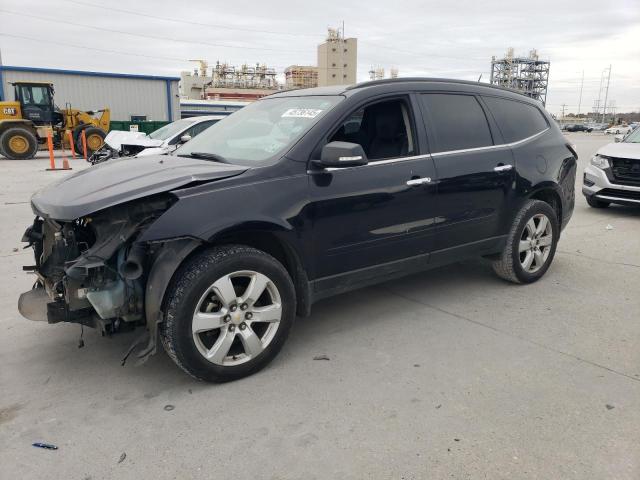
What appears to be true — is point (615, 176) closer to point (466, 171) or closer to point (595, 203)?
point (595, 203)

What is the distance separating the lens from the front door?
11.4 feet

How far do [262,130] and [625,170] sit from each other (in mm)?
7191

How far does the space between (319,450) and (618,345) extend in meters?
2.43

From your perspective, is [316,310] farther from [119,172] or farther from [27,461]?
[27,461]

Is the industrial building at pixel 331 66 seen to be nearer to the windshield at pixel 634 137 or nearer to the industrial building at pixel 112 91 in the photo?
the industrial building at pixel 112 91

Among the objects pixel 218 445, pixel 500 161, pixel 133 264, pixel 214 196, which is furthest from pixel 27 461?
pixel 500 161

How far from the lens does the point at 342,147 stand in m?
3.30

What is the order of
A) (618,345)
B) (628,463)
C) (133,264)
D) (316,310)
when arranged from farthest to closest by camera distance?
(316,310)
(618,345)
(133,264)
(628,463)

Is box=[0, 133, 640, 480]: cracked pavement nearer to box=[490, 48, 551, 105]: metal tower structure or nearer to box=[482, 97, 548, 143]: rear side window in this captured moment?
box=[482, 97, 548, 143]: rear side window

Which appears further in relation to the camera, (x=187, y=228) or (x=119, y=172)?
(x=119, y=172)

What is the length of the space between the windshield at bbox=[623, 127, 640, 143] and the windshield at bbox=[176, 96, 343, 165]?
8024 millimetres

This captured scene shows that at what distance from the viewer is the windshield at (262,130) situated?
3.53 m

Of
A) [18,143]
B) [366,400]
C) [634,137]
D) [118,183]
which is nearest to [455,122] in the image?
[366,400]

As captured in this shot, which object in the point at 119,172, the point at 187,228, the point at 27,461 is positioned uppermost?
the point at 119,172
